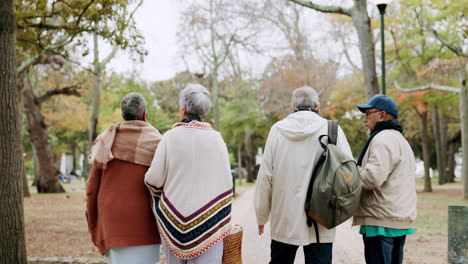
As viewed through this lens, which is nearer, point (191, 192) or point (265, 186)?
point (191, 192)

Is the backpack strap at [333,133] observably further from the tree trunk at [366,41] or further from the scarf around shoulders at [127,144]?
the tree trunk at [366,41]

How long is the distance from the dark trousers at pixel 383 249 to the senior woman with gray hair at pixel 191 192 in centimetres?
136

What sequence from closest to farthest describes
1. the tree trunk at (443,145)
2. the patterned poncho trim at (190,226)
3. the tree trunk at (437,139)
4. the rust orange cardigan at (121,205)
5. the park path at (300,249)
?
the patterned poncho trim at (190,226)
the rust orange cardigan at (121,205)
the park path at (300,249)
the tree trunk at (437,139)
the tree trunk at (443,145)

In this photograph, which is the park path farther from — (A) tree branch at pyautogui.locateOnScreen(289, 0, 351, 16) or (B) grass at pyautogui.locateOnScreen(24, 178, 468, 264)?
(A) tree branch at pyautogui.locateOnScreen(289, 0, 351, 16)

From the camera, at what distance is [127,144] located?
12.7ft

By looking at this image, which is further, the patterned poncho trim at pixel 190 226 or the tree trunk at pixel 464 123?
the tree trunk at pixel 464 123

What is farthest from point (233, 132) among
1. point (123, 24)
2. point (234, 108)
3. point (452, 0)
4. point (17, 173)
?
point (17, 173)

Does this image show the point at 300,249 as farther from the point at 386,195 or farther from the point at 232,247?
the point at 232,247

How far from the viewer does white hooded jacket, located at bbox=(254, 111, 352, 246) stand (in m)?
4.08

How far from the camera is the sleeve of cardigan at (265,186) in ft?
13.9

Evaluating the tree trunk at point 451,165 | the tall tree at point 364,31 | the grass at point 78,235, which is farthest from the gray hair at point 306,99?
the tree trunk at point 451,165

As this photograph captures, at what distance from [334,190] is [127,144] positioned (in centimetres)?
173

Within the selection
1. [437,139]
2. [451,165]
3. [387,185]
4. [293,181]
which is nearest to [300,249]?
[387,185]

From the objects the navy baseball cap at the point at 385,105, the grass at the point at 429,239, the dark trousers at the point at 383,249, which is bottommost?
the grass at the point at 429,239
